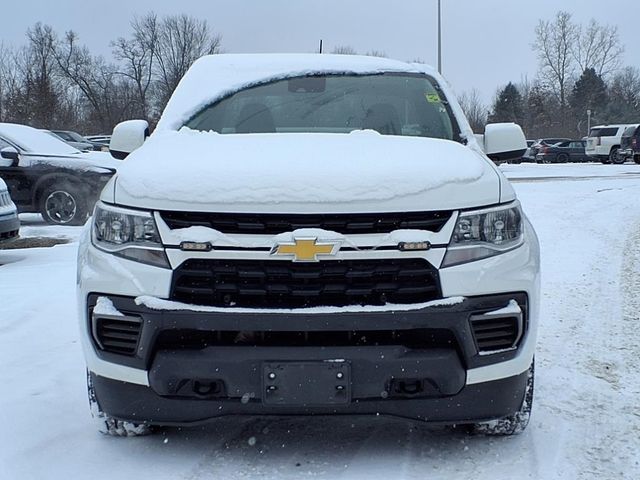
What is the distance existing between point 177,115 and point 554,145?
3939cm

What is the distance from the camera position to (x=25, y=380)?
12.6 ft

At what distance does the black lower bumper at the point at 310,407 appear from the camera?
262 centimetres

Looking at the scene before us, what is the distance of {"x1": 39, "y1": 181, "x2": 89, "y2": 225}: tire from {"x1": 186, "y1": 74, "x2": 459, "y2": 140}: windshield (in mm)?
7362

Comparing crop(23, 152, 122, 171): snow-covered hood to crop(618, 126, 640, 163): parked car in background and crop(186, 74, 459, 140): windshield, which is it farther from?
crop(618, 126, 640, 163): parked car in background

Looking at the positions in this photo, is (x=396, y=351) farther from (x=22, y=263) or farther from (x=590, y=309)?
(x=22, y=263)

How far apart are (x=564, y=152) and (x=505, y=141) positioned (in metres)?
38.3

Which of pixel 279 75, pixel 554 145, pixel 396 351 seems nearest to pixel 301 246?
pixel 396 351

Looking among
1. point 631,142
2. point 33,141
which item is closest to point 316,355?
point 33,141

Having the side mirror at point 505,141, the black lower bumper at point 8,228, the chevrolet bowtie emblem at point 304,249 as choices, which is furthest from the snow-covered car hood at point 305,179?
the black lower bumper at point 8,228

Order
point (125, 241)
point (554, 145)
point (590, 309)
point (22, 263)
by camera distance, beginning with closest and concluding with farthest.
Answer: point (125, 241), point (590, 309), point (22, 263), point (554, 145)

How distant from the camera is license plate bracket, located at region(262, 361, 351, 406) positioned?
2529mm

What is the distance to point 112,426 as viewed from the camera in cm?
304

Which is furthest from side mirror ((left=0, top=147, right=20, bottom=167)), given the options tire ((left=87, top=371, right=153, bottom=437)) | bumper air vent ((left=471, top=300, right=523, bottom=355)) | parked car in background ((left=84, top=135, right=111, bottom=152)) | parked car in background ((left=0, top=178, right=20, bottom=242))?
parked car in background ((left=84, top=135, right=111, bottom=152))

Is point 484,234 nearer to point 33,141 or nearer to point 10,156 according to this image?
point 10,156
